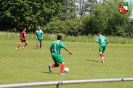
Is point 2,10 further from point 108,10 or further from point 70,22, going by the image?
point 108,10

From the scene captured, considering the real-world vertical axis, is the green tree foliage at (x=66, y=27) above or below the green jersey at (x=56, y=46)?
below

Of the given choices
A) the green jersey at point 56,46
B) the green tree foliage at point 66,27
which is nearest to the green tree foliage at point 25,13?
the green tree foliage at point 66,27

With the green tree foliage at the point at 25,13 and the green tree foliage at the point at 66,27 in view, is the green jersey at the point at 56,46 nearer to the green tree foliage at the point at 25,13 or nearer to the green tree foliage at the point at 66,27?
the green tree foliage at the point at 25,13

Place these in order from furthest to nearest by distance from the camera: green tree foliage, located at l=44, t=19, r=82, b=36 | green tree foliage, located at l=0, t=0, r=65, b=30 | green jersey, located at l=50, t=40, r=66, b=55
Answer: green tree foliage, located at l=44, t=19, r=82, b=36, green tree foliage, located at l=0, t=0, r=65, b=30, green jersey, located at l=50, t=40, r=66, b=55

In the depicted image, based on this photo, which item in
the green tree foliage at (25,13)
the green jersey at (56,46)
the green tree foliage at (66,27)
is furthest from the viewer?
the green tree foliage at (66,27)

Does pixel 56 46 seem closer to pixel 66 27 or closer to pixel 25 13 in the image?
pixel 25 13

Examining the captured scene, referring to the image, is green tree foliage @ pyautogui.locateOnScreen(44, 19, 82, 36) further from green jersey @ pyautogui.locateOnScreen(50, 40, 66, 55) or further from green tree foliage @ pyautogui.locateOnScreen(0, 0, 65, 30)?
green jersey @ pyautogui.locateOnScreen(50, 40, 66, 55)

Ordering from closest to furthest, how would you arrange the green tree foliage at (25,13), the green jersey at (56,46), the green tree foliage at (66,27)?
the green jersey at (56,46), the green tree foliage at (25,13), the green tree foliage at (66,27)

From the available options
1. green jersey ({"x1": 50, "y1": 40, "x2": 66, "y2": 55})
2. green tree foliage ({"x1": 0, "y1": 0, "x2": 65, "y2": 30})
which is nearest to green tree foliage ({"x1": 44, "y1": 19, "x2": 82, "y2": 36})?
green tree foliage ({"x1": 0, "y1": 0, "x2": 65, "y2": 30})

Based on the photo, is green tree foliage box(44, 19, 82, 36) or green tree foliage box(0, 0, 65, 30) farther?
green tree foliage box(44, 19, 82, 36)

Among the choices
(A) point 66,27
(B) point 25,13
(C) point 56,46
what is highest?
(B) point 25,13

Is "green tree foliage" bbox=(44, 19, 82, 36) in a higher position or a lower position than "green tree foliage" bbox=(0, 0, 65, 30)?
lower

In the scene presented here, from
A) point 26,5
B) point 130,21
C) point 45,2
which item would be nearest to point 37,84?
point 26,5

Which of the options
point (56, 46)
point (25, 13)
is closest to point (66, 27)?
point (25, 13)
